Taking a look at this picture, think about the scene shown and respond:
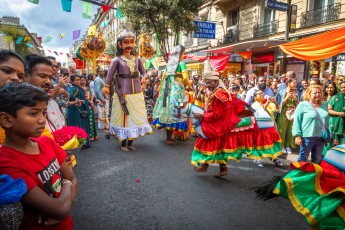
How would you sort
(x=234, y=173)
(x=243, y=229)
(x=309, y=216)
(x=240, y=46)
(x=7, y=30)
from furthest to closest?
(x=7, y=30) → (x=240, y=46) → (x=234, y=173) → (x=243, y=229) → (x=309, y=216)

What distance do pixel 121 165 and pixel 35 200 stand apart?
11.7 ft

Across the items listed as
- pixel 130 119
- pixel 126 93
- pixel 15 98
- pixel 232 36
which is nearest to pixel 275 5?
pixel 126 93

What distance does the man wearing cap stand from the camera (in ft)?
12.8

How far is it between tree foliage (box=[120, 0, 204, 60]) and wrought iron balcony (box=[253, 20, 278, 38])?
3.97 metres

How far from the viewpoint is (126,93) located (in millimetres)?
5727

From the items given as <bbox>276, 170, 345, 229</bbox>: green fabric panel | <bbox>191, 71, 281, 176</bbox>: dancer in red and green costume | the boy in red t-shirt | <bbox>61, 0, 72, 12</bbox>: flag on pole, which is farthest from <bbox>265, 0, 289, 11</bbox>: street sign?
the boy in red t-shirt

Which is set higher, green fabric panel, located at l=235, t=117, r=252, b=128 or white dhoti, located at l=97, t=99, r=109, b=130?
green fabric panel, located at l=235, t=117, r=252, b=128

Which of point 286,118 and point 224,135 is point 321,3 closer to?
point 286,118

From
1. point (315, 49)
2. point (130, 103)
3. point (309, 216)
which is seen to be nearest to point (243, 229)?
point (309, 216)

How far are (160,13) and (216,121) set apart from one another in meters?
14.5

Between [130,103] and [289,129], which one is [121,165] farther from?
[289,129]

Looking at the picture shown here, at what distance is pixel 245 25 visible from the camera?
1755 centimetres

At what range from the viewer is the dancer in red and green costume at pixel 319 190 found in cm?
156

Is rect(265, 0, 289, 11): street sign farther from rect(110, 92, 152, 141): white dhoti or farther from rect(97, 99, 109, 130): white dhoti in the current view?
rect(97, 99, 109, 130): white dhoti
